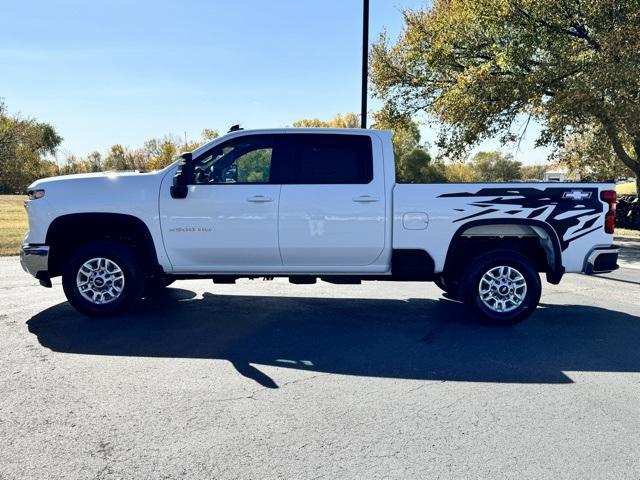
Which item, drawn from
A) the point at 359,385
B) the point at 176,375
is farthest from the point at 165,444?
the point at 359,385

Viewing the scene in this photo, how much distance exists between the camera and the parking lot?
9.95 ft

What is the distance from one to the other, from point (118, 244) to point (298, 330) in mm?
2300

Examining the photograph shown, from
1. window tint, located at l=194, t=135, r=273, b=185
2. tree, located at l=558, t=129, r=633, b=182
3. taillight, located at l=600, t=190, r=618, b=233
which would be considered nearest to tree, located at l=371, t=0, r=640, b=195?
tree, located at l=558, t=129, r=633, b=182

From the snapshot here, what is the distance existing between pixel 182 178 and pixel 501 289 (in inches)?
148

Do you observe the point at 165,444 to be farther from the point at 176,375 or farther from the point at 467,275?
the point at 467,275

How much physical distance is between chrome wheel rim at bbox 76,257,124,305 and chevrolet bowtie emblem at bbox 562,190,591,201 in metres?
5.05

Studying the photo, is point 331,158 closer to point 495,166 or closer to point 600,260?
point 600,260

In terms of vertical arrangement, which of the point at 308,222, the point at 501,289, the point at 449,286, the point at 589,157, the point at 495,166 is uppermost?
the point at 495,166

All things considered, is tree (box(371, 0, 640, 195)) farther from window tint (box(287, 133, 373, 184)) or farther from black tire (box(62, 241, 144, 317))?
black tire (box(62, 241, 144, 317))

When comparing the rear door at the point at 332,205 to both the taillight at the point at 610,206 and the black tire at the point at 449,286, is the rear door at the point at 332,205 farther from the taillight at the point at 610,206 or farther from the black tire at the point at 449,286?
the taillight at the point at 610,206

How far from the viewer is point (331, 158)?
608 centimetres

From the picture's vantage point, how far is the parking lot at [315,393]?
3.03 m

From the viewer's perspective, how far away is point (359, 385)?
13.7 ft

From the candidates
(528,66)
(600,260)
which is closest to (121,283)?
(600,260)
